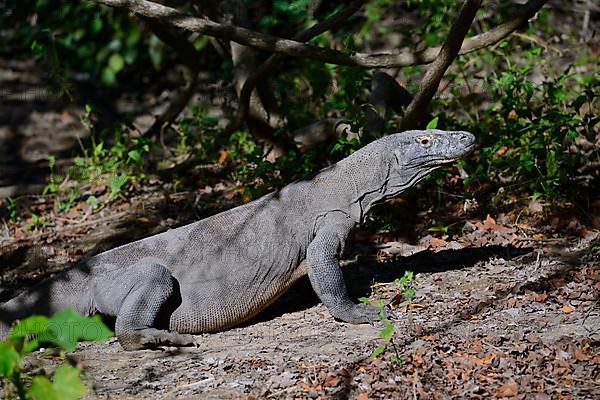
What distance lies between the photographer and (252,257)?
20.6ft

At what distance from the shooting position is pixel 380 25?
13.3m

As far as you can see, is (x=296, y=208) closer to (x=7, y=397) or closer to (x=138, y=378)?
(x=138, y=378)

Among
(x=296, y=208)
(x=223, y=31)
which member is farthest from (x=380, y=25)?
(x=296, y=208)

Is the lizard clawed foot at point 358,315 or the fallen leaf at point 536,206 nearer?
the lizard clawed foot at point 358,315

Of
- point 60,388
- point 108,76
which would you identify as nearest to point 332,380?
point 60,388

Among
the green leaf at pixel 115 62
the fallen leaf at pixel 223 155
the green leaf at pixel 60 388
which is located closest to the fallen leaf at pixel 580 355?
the green leaf at pixel 60 388

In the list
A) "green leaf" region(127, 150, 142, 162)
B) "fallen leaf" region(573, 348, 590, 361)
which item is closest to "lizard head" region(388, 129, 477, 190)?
"fallen leaf" region(573, 348, 590, 361)

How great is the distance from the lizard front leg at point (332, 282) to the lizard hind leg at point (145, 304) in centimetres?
93

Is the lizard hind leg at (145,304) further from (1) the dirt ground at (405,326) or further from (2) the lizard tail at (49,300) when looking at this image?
(2) the lizard tail at (49,300)

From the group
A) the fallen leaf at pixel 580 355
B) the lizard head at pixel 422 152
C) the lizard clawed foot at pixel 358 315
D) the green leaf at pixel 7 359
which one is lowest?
the lizard clawed foot at pixel 358 315

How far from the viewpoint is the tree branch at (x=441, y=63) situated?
6.74 m

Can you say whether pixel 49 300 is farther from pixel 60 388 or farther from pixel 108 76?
pixel 108 76

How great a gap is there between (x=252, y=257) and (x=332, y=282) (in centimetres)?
60

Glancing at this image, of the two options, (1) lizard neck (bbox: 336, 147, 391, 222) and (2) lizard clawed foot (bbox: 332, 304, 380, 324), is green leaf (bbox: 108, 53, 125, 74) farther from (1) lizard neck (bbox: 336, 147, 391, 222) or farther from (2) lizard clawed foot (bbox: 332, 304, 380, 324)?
(2) lizard clawed foot (bbox: 332, 304, 380, 324)
